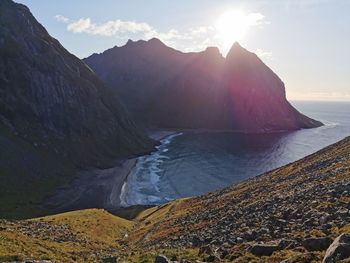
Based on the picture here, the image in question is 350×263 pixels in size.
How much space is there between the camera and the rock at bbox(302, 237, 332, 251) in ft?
75.4

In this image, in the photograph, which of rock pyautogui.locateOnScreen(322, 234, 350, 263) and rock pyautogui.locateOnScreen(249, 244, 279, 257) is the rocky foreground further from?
rock pyautogui.locateOnScreen(322, 234, 350, 263)

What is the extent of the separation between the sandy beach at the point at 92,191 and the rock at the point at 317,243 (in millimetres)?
103012

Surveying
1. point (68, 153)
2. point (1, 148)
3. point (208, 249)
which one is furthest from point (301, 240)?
point (68, 153)

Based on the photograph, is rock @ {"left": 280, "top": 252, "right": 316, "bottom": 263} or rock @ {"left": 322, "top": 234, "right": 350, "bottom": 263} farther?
rock @ {"left": 280, "top": 252, "right": 316, "bottom": 263}

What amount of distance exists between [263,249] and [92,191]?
4772 inches

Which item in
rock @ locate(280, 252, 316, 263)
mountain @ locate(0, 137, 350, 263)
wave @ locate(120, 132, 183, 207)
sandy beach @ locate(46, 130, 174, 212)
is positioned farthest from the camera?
wave @ locate(120, 132, 183, 207)

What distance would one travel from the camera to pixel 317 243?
2328cm

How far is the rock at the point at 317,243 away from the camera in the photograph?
2297cm

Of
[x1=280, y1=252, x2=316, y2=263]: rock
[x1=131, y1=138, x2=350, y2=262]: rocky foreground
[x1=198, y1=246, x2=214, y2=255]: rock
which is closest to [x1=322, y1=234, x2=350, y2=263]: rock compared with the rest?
[x1=280, y1=252, x2=316, y2=263]: rock

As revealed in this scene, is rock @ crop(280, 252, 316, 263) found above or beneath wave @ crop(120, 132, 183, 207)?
above

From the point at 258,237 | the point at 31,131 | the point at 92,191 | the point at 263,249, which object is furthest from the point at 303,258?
the point at 31,131

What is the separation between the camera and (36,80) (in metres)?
193

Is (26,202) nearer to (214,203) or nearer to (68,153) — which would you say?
(68,153)

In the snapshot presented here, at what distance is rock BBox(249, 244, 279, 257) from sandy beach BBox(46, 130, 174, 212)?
3964 inches
